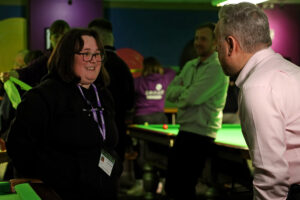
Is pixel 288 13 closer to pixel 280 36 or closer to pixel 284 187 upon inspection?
pixel 280 36

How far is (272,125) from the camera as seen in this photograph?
63.2 inches

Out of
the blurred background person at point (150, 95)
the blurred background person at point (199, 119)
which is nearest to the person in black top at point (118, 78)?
the blurred background person at point (199, 119)

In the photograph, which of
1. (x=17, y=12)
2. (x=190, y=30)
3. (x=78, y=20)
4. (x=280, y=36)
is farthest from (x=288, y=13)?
(x=17, y=12)

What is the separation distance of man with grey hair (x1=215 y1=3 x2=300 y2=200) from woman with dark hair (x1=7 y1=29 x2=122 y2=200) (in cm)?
78

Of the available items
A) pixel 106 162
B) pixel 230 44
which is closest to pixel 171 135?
pixel 106 162

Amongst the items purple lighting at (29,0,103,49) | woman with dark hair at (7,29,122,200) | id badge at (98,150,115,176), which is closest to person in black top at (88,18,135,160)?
woman with dark hair at (7,29,122,200)

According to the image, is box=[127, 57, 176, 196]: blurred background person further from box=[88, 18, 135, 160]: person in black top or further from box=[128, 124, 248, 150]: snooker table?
box=[88, 18, 135, 160]: person in black top

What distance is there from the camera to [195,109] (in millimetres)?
3646

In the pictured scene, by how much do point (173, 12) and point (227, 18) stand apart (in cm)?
834

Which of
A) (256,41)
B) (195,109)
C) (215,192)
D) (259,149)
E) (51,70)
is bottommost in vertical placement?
(215,192)

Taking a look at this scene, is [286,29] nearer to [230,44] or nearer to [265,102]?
[230,44]

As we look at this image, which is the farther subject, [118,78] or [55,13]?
[55,13]

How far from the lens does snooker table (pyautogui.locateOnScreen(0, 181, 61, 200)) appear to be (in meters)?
1.68

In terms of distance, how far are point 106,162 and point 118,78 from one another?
61.6 inches
